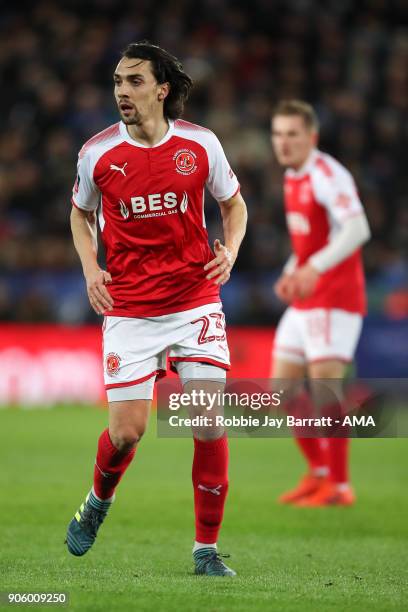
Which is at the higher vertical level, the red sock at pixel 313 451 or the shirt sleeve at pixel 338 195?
the shirt sleeve at pixel 338 195

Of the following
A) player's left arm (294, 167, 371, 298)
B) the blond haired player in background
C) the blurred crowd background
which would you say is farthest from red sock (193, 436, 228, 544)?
the blurred crowd background

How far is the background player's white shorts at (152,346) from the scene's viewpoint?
5.39 meters

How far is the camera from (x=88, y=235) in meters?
5.66

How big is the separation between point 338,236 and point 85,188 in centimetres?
302

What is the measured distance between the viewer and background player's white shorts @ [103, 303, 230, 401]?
539cm

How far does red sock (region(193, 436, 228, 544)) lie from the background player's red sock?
324 cm

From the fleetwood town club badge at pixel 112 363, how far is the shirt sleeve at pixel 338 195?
3.20m

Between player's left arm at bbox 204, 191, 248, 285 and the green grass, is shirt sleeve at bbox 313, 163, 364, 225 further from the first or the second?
player's left arm at bbox 204, 191, 248, 285

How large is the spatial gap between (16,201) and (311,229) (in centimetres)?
953

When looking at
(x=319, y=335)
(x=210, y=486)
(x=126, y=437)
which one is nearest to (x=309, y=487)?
(x=319, y=335)

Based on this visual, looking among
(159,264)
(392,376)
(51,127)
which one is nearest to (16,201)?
(51,127)

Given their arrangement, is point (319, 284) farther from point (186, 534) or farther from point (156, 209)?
point (156, 209)

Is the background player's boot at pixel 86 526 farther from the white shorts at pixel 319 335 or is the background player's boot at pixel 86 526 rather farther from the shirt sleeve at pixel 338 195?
the shirt sleeve at pixel 338 195

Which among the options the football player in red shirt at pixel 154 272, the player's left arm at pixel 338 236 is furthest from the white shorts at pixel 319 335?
the football player in red shirt at pixel 154 272
